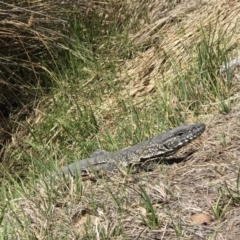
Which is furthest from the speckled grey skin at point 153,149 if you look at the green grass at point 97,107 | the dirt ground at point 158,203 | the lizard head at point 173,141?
the green grass at point 97,107

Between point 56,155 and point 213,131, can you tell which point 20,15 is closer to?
point 56,155

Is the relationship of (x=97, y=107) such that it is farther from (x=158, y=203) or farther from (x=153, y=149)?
(x=158, y=203)

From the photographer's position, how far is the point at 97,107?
23.8 feet

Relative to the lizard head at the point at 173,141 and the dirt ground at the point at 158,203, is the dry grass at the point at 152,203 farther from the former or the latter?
the lizard head at the point at 173,141

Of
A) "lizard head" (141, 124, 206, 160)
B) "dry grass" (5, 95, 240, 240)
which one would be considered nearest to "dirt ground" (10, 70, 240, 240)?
"dry grass" (5, 95, 240, 240)

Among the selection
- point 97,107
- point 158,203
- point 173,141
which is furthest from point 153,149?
point 97,107

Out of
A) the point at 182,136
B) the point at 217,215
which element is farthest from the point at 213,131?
the point at 217,215

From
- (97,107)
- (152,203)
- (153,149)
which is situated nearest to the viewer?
(152,203)

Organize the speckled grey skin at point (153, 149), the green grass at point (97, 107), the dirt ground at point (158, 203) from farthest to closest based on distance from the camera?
the green grass at point (97, 107) < the speckled grey skin at point (153, 149) < the dirt ground at point (158, 203)

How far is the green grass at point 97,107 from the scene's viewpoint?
5.33 m

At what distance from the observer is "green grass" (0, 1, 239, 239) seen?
5332mm

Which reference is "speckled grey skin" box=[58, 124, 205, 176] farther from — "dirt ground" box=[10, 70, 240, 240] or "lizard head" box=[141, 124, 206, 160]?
"dirt ground" box=[10, 70, 240, 240]

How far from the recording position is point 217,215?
4.09 m

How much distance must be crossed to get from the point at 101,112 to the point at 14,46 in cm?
117
